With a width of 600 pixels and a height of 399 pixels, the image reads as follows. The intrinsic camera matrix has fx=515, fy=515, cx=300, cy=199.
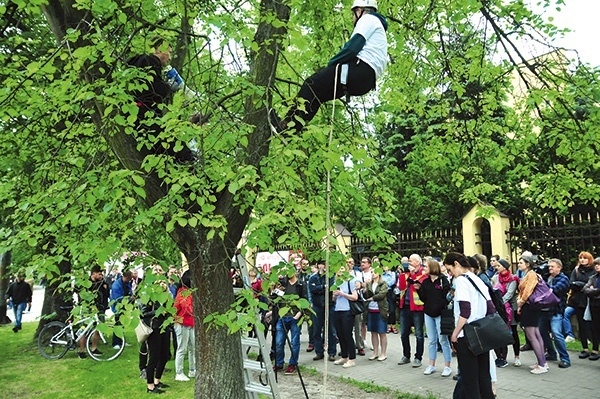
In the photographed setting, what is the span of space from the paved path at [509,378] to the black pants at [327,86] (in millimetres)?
5030

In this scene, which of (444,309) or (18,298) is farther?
(18,298)

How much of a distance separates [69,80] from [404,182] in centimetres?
1705

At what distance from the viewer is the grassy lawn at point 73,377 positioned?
8.48m

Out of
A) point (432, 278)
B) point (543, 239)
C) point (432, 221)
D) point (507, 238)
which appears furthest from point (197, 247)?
point (432, 221)

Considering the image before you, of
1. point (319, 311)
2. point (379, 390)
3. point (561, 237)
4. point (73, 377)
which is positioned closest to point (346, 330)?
point (319, 311)

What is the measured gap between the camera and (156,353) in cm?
827

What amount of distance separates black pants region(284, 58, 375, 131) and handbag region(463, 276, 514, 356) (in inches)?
115

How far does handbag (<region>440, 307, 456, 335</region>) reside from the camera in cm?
789

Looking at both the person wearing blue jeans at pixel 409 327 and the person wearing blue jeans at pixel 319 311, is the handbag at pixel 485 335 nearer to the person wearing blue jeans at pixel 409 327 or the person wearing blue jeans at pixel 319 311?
the person wearing blue jeans at pixel 409 327

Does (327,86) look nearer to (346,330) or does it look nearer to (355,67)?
(355,67)

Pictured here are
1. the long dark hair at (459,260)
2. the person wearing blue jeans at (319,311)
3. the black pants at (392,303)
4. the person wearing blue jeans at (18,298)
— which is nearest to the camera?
the long dark hair at (459,260)

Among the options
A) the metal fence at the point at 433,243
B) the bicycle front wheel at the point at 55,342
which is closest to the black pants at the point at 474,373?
the metal fence at the point at 433,243

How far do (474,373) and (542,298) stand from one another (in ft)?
11.4

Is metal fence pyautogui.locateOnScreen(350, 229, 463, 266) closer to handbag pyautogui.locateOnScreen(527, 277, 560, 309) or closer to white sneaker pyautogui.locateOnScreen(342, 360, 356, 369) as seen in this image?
white sneaker pyautogui.locateOnScreen(342, 360, 356, 369)
